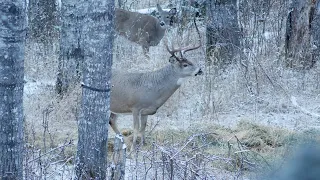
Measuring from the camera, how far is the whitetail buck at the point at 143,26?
556 inches

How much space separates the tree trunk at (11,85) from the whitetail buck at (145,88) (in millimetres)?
3441

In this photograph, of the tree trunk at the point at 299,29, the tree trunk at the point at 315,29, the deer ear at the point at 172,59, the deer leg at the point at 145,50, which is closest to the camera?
the deer ear at the point at 172,59

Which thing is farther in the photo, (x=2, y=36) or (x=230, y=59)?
(x=230, y=59)

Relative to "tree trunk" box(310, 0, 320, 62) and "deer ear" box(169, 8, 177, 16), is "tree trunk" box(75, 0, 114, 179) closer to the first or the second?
"tree trunk" box(310, 0, 320, 62)

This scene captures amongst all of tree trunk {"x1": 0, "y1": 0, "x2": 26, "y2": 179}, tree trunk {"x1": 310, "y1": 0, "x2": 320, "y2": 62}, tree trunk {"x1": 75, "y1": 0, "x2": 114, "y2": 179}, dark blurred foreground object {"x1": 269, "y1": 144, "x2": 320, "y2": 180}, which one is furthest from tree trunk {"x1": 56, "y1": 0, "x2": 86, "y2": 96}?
dark blurred foreground object {"x1": 269, "y1": 144, "x2": 320, "y2": 180}

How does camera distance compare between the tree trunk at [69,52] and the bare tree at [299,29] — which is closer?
the tree trunk at [69,52]

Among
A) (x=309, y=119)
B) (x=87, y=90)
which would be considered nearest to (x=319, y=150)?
(x=87, y=90)

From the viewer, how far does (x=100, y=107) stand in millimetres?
5098

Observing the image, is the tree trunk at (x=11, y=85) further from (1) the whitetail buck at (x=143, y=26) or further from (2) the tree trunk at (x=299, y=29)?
(1) the whitetail buck at (x=143, y=26)

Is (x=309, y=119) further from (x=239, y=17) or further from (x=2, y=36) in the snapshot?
(x=2, y=36)

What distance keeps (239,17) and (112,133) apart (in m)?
4.68

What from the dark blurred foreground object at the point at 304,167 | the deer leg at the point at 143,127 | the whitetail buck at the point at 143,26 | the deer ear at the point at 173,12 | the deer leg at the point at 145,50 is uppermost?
the dark blurred foreground object at the point at 304,167

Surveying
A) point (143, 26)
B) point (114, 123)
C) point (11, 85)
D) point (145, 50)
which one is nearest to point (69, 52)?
point (114, 123)

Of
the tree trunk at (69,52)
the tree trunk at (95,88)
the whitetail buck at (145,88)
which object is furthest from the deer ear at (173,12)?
the tree trunk at (95,88)
